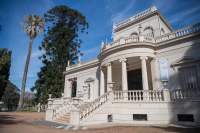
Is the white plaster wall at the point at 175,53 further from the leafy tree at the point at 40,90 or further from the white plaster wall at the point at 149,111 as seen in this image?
the leafy tree at the point at 40,90

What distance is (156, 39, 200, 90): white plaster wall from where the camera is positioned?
37.2 ft

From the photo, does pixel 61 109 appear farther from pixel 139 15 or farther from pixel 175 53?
pixel 139 15

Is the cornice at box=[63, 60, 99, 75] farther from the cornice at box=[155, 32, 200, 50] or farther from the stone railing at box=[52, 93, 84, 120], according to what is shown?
the cornice at box=[155, 32, 200, 50]

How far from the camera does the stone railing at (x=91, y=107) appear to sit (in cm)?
988

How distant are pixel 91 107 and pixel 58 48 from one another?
19590mm

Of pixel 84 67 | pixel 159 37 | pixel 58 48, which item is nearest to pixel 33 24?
pixel 58 48

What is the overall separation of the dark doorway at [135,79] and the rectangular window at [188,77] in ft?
16.7

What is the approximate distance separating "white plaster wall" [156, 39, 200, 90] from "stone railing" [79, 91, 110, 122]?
206 inches

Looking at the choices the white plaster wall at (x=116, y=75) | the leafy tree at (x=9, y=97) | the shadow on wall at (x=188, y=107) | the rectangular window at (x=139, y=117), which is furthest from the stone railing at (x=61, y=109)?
the leafy tree at (x=9, y=97)

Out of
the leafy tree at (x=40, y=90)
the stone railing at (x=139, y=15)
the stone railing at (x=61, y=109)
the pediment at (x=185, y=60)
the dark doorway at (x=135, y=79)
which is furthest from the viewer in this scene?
the leafy tree at (x=40, y=90)

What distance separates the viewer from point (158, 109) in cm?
1023

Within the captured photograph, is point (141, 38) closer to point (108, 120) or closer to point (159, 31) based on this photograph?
point (159, 31)

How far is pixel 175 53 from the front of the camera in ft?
40.4

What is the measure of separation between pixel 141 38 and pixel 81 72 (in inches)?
425
